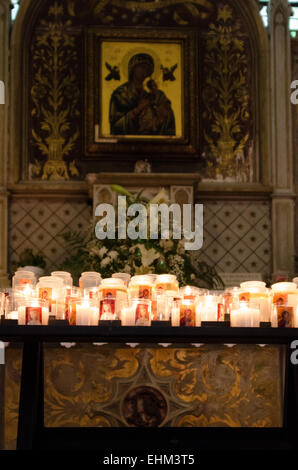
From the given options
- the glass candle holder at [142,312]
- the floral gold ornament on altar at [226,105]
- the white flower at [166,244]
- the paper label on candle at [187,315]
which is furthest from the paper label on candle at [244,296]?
the floral gold ornament on altar at [226,105]

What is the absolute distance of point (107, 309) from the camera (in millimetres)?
3725

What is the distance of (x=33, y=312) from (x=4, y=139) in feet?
18.2

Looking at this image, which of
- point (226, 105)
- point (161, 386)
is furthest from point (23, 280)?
point (226, 105)

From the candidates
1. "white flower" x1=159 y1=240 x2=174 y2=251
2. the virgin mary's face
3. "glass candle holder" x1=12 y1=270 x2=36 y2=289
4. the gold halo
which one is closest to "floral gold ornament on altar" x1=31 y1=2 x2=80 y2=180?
the gold halo

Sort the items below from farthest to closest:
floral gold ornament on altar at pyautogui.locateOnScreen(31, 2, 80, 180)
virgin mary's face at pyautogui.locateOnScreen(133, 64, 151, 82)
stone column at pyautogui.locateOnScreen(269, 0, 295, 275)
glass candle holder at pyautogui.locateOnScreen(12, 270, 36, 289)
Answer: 1. virgin mary's face at pyautogui.locateOnScreen(133, 64, 151, 82)
2. floral gold ornament on altar at pyautogui.locateOnScreen(31, 2, 80, 180)
3. stone column at pyautogui.locateOnScreen(269, 0, 295, 275)
4. glass candle holder at pyautogui.locateOnScreen(12, 270, 36, 289)

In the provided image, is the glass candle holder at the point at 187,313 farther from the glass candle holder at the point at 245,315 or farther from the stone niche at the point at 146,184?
the stone niche at the point at 146,184

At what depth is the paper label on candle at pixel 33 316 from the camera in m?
3.49

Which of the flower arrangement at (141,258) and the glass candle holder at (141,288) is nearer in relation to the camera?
the glass candle holder at (141,288)

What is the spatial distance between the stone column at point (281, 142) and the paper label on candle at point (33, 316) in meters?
5.35

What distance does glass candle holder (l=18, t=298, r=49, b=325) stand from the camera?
3.50 metres

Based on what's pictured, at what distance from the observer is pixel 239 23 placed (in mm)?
9289

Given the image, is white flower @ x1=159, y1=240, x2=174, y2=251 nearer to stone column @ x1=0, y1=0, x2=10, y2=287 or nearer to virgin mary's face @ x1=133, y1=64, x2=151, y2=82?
stone column @ x1=0, y1=0, x2=10, y2=287

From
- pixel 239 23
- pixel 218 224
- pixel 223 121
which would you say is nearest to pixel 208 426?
pixel 218 224
